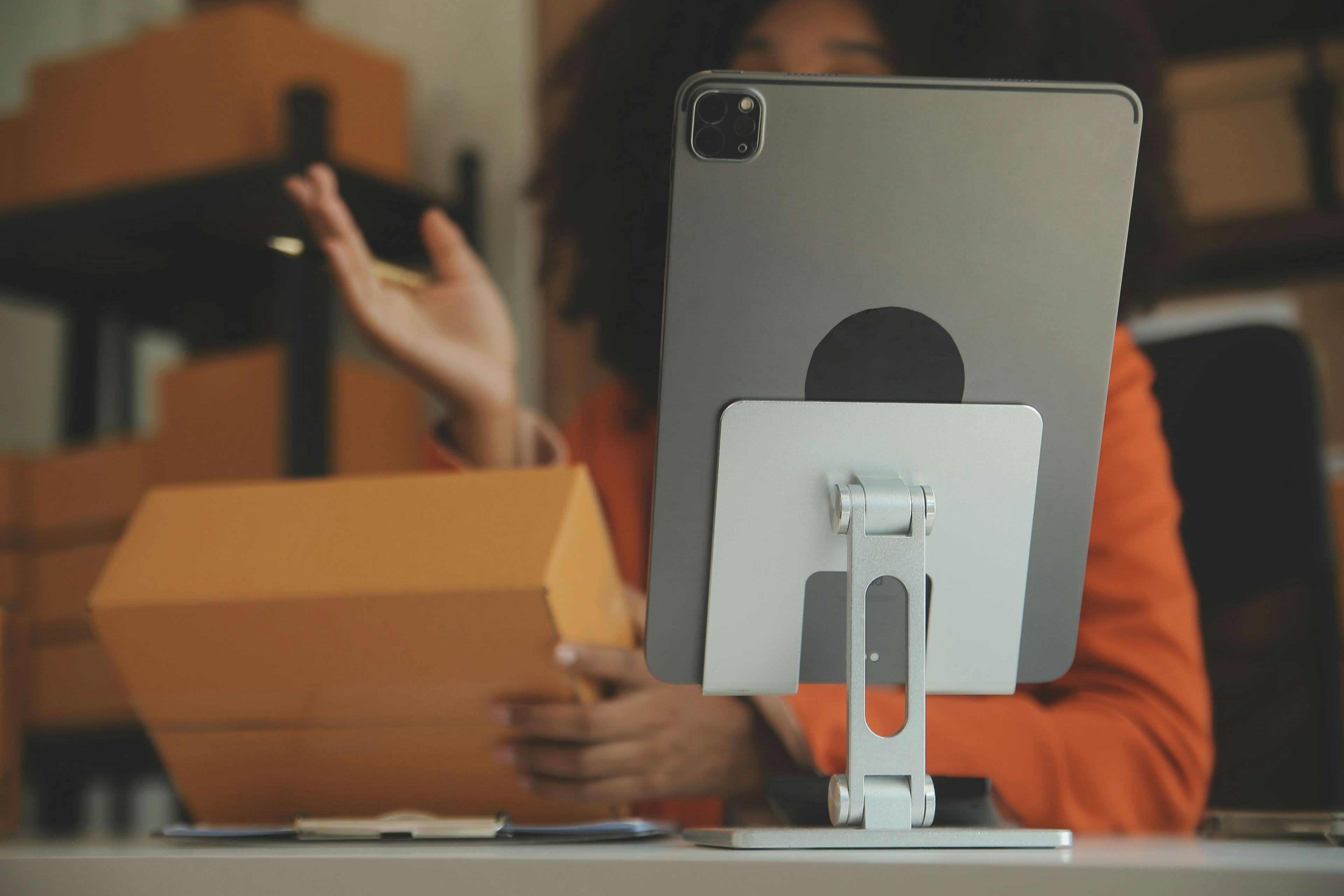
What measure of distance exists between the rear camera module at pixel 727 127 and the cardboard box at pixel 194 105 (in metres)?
1.19

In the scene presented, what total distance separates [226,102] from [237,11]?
0.12 meters

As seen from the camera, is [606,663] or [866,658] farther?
[606,663]

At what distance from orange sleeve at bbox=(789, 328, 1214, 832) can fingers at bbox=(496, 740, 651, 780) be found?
0.13 metres

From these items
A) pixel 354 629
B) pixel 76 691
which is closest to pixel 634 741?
pixel 354 629

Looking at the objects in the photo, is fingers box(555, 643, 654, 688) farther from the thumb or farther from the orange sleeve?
the thumb

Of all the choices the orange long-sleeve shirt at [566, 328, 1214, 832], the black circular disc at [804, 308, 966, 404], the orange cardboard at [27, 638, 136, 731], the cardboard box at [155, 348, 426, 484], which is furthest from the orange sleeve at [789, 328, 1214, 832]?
the orange cardboard at [27, 638, 136, 731]

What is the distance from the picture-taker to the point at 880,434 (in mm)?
510

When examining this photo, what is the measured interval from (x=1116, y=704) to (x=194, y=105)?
1373 mm

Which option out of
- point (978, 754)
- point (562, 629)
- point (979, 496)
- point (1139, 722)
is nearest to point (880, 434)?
point (979, 496)

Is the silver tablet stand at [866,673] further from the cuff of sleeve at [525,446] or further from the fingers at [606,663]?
the cuff of sleeve at [525,446]

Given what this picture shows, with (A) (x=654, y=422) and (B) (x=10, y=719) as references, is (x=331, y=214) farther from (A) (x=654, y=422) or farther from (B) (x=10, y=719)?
(A) (x=654, y=422)

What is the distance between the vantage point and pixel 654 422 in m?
1.30

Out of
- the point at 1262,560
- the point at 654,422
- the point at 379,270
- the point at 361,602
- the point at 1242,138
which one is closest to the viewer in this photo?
the point at 361,602

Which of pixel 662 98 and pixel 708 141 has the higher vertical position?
pixel 662 98
